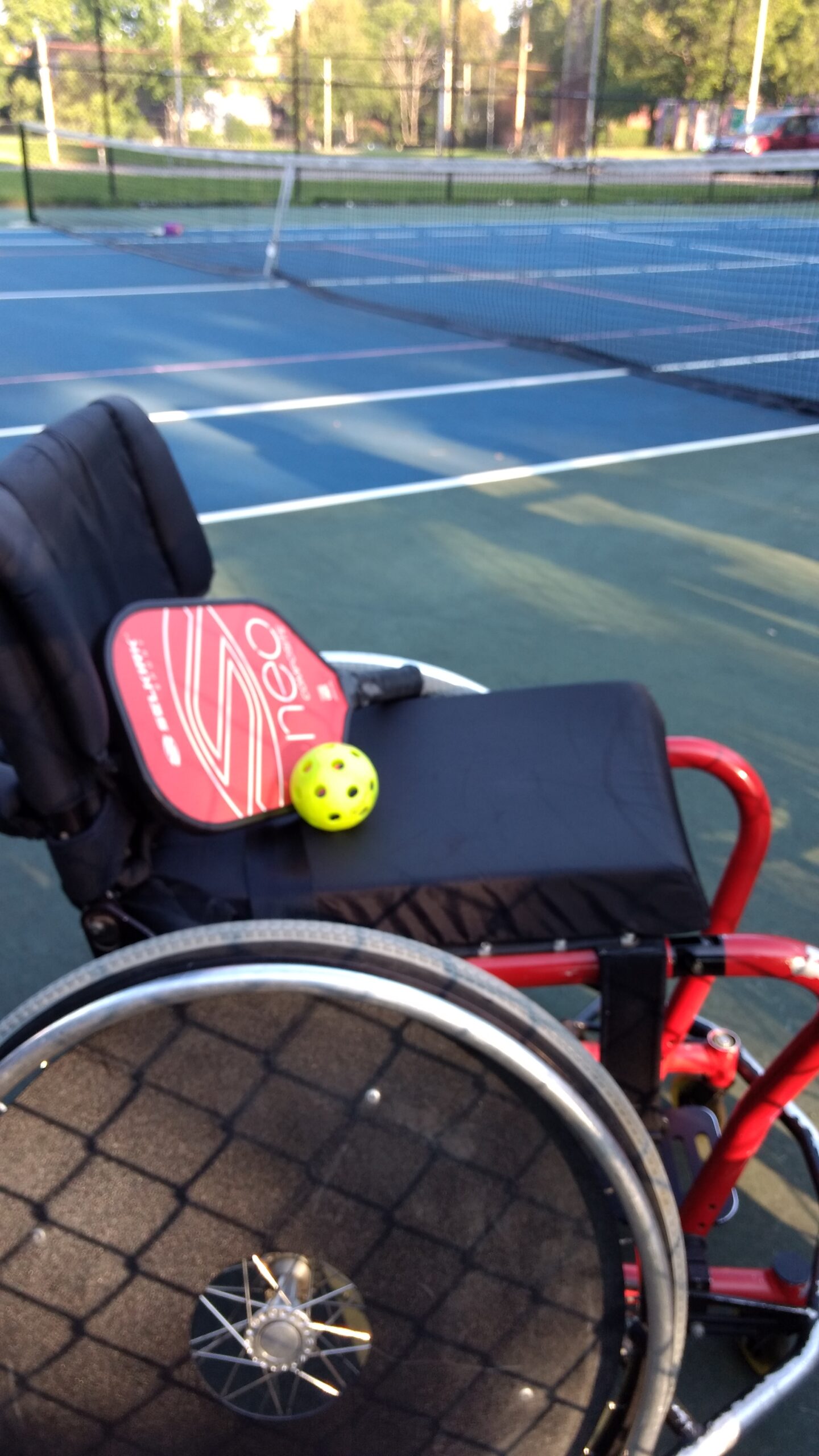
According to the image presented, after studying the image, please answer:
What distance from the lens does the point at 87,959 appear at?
2.37m

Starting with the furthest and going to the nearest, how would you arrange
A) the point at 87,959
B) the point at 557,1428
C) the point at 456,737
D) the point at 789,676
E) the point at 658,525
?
1. the point at 658,525
2. the point at 789,676
3. the point at 87,959
4. the point at 456,737
5. the point at 557,1428

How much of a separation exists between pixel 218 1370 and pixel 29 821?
2.30 feet

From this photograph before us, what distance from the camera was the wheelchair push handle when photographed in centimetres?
209

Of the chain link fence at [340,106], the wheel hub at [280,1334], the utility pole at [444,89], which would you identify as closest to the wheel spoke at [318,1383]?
the wheel hub at [280,1334]

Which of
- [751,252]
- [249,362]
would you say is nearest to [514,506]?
[249,362]

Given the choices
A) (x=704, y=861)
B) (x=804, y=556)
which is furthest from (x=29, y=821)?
(x=804, y=556)

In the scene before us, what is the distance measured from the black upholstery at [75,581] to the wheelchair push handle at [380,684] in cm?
33

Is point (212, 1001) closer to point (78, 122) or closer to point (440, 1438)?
point (440, 1438)

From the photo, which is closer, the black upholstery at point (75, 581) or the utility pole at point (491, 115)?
the black upholstery at point (75, 581)

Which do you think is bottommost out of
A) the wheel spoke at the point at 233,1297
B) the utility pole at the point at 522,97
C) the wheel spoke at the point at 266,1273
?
the wheel spoke at the point at 233,1297

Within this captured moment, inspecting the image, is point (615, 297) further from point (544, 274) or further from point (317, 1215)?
point (317, 1215)

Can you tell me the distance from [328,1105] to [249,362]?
7073 millimetres

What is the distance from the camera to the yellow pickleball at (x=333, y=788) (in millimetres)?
1701

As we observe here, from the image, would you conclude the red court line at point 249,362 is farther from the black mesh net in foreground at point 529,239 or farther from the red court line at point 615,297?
the red court line at point 615,297
